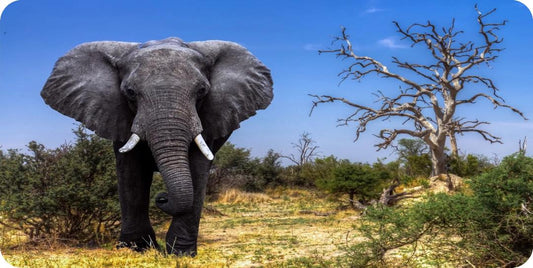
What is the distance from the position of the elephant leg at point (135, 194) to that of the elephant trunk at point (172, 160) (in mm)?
949

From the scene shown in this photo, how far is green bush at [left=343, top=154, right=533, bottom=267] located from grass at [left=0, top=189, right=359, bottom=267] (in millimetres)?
693

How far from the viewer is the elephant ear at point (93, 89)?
24.6 feet

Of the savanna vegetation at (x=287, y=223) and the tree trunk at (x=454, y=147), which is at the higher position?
the tree trunk at (x=454, y=147)

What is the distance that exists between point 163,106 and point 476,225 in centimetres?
430

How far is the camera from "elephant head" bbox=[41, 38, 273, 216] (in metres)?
6.78

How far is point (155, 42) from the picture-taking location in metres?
7.91

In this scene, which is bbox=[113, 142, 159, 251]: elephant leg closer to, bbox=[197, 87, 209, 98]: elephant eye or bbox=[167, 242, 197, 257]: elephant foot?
bbox=[167, 242, 197, 257]: elephant foot

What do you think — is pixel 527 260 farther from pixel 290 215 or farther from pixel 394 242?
pixel 290 215

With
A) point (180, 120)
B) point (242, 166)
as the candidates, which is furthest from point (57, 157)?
point (242, 166)

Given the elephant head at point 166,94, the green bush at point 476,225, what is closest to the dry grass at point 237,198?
the elephant head at point 166,94

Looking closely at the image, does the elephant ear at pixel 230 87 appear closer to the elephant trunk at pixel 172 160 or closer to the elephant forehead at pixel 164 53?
the elephant forehead at pixel 164 53

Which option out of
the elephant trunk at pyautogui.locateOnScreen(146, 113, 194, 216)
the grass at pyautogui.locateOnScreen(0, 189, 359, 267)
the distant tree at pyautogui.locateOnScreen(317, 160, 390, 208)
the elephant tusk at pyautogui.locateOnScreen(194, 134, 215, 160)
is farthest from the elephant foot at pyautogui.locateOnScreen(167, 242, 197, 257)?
the distant tree at pyautogui.locateOnScreen(317, 160, 390, 208)

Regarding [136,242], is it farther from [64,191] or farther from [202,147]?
[202,147]

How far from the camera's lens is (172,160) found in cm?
675
